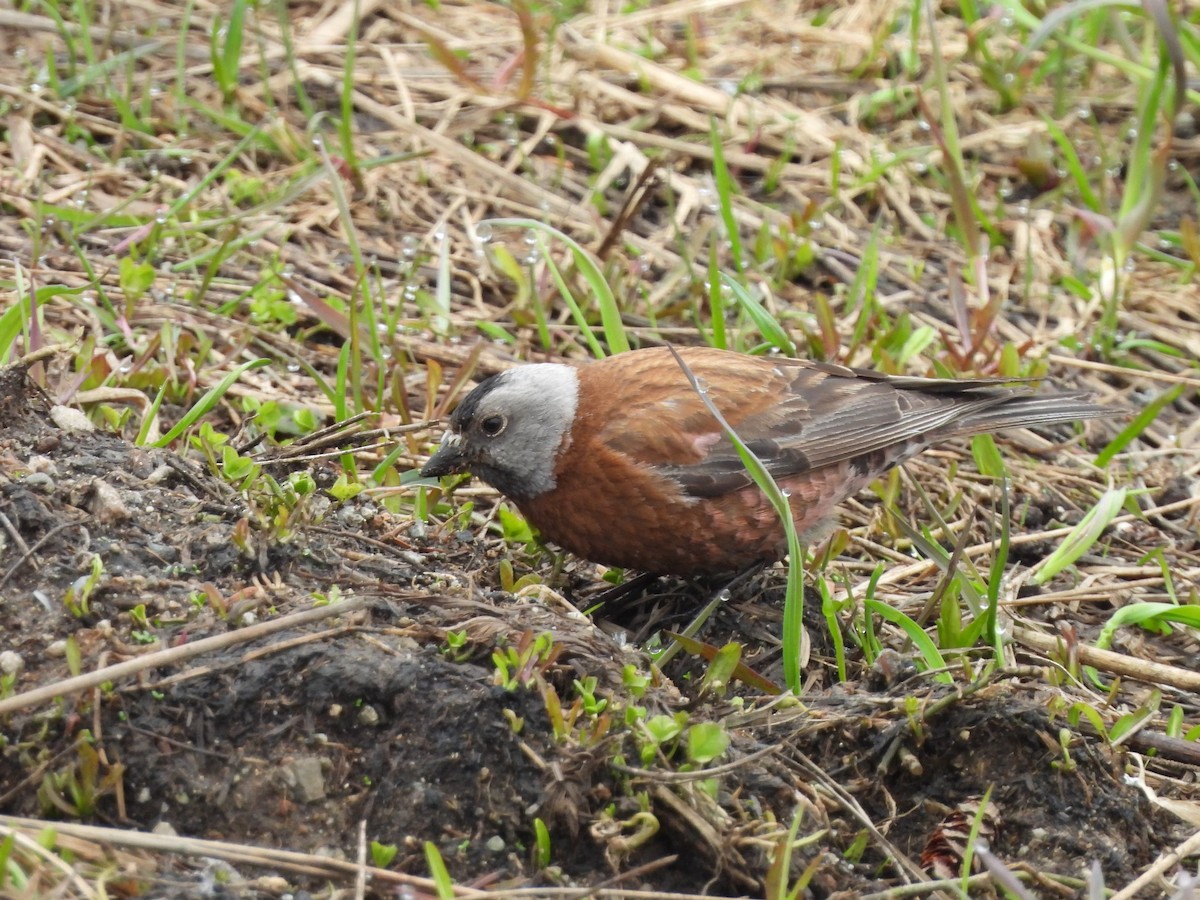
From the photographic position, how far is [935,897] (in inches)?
117

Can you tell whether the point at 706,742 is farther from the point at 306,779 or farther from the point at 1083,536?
the point at 1083,536

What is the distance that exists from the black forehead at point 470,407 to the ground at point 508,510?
0.18 m

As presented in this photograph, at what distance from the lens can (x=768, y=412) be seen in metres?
4.83

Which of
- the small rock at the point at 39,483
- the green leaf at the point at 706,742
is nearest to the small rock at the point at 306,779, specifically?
the green leaf at the point at 706,742

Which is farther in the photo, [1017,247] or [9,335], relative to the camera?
[1017,247]

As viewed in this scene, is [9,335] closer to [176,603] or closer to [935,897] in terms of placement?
[176,603]

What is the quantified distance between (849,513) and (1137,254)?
2.67 meters

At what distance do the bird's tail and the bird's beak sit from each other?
5.84 ft

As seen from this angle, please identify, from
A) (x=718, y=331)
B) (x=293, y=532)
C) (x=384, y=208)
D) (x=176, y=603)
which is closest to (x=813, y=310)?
(x=718, y=331)

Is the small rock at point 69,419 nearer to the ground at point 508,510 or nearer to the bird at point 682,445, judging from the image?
the ground at point 508,510

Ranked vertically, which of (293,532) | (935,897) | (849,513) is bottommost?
(849,513)

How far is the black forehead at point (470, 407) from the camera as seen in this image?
4.62 metres

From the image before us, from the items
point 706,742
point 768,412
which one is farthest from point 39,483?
point 768,412

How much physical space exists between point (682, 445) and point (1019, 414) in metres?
1.42
